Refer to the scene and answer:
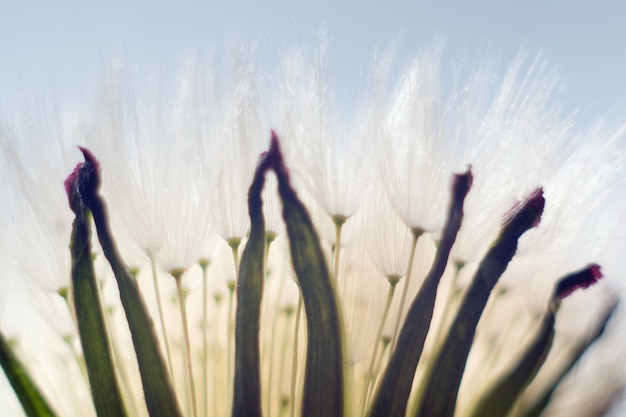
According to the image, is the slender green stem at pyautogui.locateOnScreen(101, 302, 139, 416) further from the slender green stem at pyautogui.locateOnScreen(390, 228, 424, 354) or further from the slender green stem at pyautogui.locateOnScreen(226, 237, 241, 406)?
the slender green stem at pyautogui.locateOnScreen(390, 228, 424, 354)

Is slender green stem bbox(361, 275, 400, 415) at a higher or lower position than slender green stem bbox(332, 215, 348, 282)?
lower

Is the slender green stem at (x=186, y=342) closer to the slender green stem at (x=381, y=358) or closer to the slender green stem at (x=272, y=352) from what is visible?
the slender green stem at (x=272, y=352)

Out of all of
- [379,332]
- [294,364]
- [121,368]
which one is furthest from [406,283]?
[121,368]

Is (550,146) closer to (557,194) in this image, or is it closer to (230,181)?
(557,194)

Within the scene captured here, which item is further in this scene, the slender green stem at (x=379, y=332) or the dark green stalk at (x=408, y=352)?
the slender green stem at (x=379, y=332)

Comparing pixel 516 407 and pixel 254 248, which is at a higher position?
pixel 254 248

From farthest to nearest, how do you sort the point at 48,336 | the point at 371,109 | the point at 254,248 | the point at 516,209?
1. the point at 48,336
2. the point at 371,109
3. the point at 516,209
4. the point at 254,248

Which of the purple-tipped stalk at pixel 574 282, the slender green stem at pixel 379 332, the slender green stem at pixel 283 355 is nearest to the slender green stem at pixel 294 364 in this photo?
the slender green stem at pixel 283 355

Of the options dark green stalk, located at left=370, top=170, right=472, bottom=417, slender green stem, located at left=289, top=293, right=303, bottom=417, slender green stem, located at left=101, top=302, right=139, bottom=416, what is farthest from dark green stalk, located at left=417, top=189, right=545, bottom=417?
slender green stem, located at left=101, top=302, right=139, bottom=416

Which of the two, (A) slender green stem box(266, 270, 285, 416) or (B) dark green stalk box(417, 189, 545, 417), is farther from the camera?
(A) slender green stem box(266, 270, 285, 416)

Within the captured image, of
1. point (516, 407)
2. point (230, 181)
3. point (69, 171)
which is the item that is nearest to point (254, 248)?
point (230, 181)

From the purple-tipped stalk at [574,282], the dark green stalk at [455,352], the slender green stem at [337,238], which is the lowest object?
the dark green stalk at [455,352]
